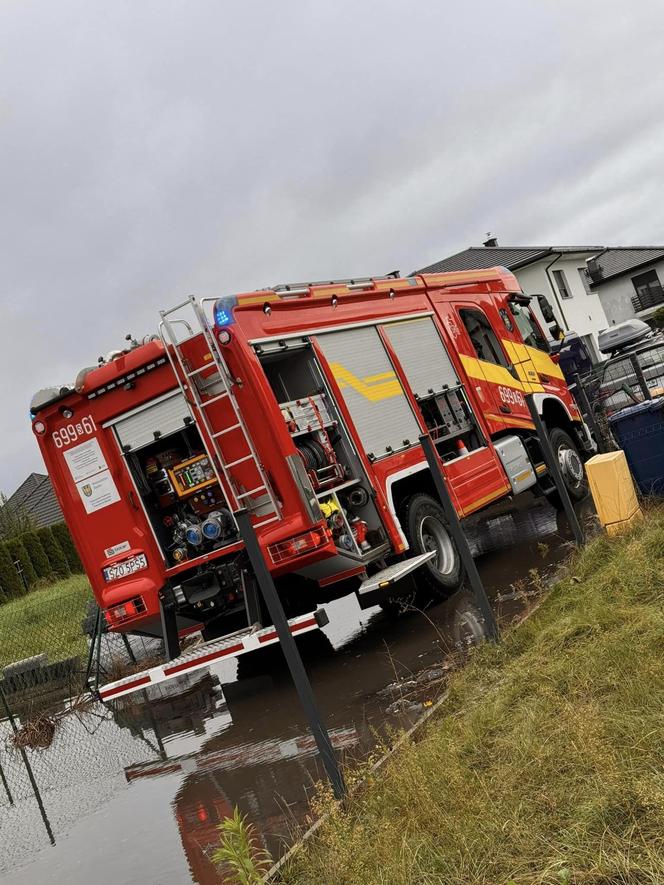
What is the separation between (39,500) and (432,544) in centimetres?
4856

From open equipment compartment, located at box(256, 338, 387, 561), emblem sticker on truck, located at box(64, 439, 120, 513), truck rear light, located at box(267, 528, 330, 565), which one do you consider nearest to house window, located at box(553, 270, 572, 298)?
open equipment compartment, located at box(256, 338, 387, 561)

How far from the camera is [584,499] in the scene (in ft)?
47.5

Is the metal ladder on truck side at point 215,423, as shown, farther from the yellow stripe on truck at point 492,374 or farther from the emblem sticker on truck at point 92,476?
the yellow stripe on truck at point 492,374

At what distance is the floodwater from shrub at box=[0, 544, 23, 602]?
20.4 m

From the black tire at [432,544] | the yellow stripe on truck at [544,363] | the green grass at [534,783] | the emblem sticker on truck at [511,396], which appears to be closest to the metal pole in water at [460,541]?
the green grass at [534,783]

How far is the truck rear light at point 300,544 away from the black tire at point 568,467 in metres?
6.00

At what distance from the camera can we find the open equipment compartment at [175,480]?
9406 millimetres

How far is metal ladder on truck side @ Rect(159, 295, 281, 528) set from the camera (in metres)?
8.87

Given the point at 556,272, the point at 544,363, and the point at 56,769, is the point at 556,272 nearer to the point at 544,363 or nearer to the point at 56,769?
the point at 544,363

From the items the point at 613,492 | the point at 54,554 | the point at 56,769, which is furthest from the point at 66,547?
the point at 613,492

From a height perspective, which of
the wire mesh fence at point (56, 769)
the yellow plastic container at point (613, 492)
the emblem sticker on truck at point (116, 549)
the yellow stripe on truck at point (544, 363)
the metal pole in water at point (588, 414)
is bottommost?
the wire mesh fence at point (56, 769)

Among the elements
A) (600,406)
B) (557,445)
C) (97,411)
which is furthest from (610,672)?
(600,406)

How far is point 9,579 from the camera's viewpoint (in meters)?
32.2

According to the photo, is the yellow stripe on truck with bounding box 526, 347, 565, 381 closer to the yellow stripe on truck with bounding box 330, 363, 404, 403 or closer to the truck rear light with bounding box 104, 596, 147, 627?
the yellow stripe on truck with bounding box 330, 363, 404, 403
